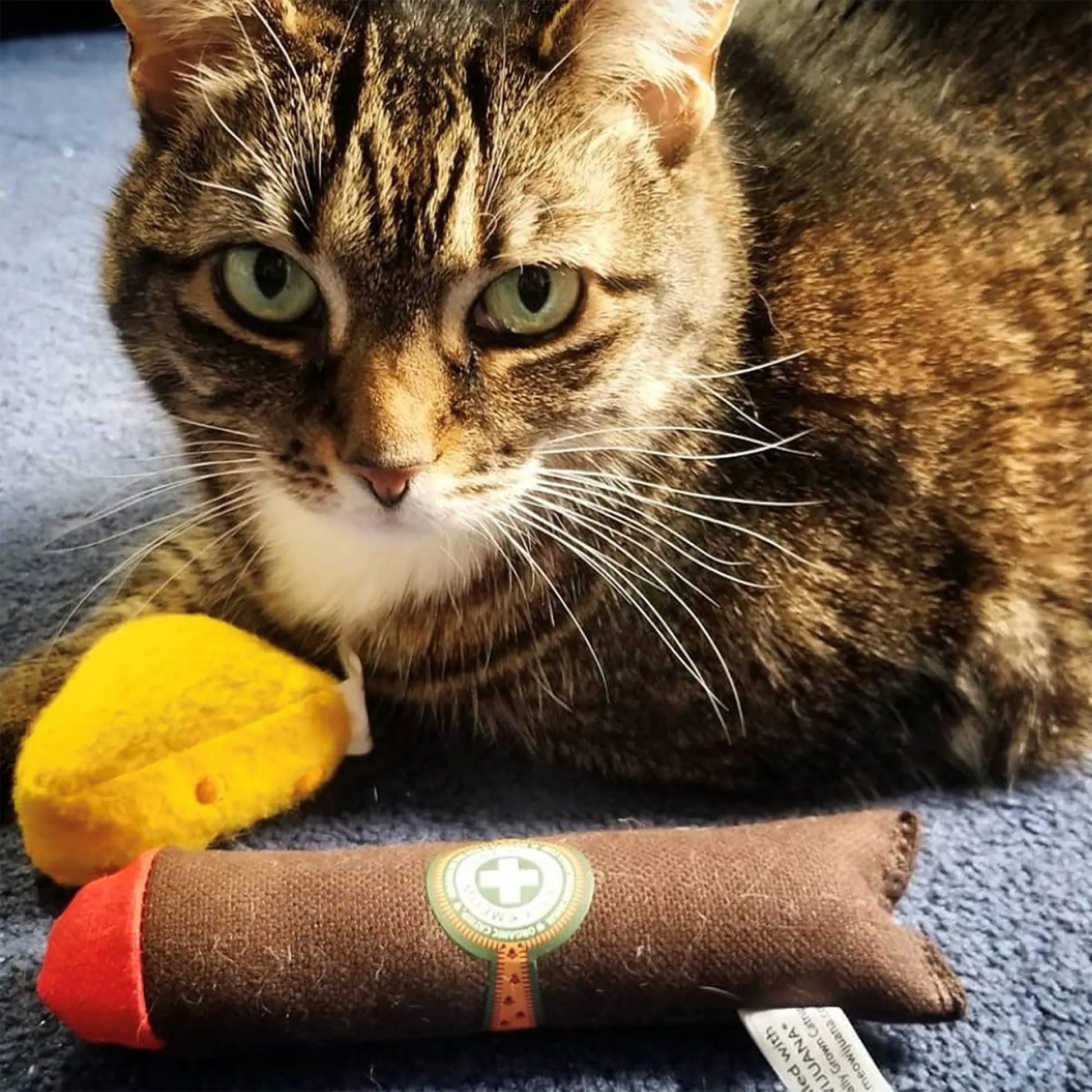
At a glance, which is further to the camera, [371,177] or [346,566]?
[346,566]

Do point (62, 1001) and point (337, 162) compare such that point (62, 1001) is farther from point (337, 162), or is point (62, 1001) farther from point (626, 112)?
point (626, 112)

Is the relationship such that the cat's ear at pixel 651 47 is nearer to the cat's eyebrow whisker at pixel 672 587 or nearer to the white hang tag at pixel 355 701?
the cat's eyebrow whisker at pixel 672 587

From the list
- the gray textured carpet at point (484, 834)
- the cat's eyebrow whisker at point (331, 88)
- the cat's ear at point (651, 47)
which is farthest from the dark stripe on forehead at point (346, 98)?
the gray textured carpet at point (484, 834)

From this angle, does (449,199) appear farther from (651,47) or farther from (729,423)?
(729,423)

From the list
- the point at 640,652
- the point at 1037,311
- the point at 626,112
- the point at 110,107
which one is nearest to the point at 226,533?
the point at 640,652

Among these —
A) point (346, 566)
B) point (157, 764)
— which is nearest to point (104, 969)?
point (157, 764)

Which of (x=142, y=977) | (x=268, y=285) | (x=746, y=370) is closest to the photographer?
(x=142, y=977)
